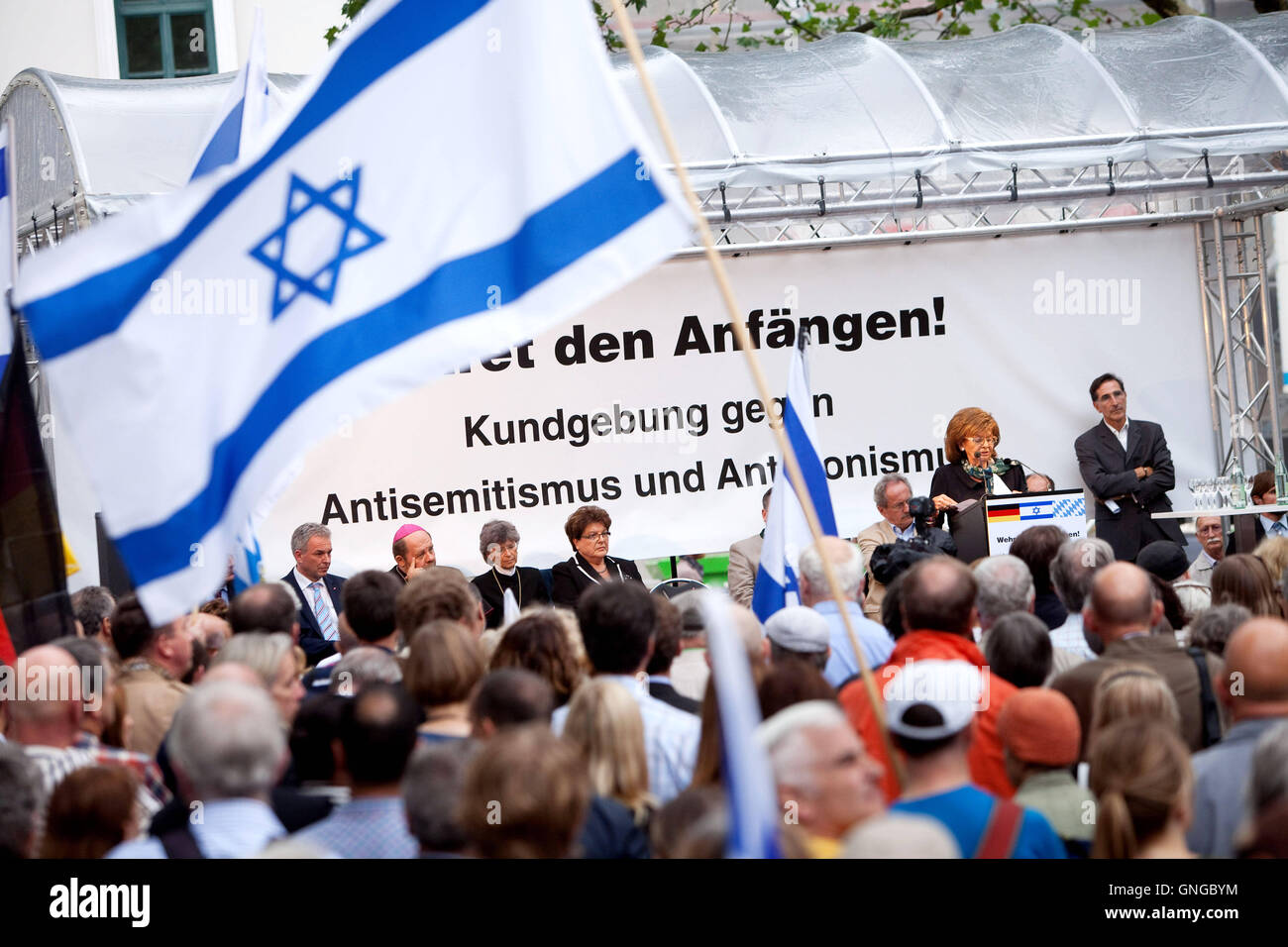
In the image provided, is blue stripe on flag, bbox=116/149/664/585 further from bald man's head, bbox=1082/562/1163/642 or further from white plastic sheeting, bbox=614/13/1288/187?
white plastic sheeting, bbox=614/13/1288/187

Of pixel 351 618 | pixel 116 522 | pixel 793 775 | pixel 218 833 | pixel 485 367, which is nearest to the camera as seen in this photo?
pixel 793 775

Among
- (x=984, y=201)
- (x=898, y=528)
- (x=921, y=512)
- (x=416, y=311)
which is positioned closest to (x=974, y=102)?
(x=984, y=201)

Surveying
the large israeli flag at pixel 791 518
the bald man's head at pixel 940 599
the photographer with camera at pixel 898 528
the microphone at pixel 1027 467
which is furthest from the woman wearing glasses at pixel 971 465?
the bald man's head at pixel 940 599

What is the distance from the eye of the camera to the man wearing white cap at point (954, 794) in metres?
3.24

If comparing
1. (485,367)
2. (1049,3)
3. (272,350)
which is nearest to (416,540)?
(485,367)

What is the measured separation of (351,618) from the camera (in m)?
5.63

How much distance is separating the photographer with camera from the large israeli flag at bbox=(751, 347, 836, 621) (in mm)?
632

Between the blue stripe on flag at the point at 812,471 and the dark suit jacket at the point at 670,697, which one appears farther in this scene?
the blue stripe on flag at the point at 812,471

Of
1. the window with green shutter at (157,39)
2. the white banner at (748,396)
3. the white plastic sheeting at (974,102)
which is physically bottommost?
the white banner at (748,396)

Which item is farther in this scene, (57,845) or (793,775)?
Result: (57,845)

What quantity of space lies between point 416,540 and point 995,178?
4.74m

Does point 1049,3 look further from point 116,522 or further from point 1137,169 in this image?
point 116,522

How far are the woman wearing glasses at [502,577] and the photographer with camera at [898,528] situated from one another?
1.89 m

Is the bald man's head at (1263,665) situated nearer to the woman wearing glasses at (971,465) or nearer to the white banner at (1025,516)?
the white banner at (1025,516)
